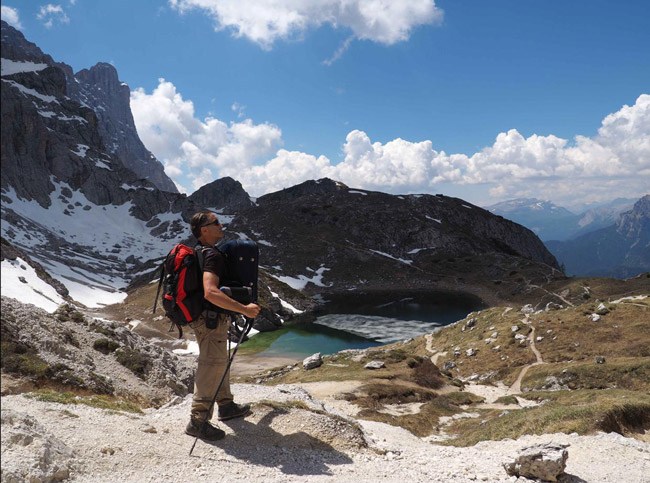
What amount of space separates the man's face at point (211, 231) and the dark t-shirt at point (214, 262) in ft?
1.44

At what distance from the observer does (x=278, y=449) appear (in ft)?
27.7

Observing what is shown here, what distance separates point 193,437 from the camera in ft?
26.9

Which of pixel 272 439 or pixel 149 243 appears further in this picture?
pixel 149 243

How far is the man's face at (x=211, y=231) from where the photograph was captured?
8.54 meters

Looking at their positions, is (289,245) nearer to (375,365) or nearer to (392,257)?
(392,257)

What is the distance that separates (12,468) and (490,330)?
170 ft

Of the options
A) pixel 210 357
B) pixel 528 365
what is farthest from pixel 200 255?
pixel 528 365

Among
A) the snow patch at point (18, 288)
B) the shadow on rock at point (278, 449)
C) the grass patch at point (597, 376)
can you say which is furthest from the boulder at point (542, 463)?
the grass patch at point (597, 376)

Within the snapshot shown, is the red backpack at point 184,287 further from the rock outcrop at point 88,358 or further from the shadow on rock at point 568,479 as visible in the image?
the shadow on rock at point 568,479

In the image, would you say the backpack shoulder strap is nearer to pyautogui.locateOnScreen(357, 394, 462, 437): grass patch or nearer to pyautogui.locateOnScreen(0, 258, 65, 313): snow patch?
pyautogui.locateOnScreen(0, 258, 65, 313): snow patch

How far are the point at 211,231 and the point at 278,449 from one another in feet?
16.7

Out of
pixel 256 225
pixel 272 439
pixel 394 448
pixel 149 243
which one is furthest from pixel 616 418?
pixel 149 243

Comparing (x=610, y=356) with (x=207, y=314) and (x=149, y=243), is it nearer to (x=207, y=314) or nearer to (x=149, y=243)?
(x=207, y=314)

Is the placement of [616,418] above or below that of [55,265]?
below
